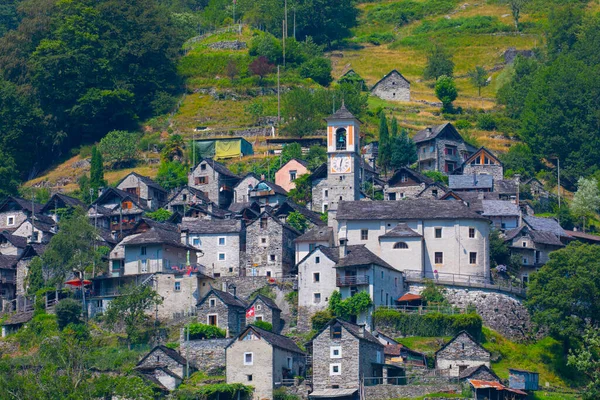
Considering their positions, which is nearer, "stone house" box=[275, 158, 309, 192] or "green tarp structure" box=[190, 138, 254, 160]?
"stone house" box=[275, 158, 309, 192]

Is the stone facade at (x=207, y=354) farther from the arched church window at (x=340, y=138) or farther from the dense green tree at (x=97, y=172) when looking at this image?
the dense green tree at (x=97, y=172)

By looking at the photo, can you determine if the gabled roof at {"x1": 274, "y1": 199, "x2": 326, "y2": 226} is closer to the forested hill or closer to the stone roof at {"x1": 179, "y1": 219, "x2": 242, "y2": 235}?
the stone roof at {"x1": 179, "y1": 219, "x2": 242, "y2": 235}

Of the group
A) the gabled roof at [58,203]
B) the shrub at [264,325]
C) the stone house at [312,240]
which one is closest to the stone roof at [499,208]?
the stone house at [312,240]

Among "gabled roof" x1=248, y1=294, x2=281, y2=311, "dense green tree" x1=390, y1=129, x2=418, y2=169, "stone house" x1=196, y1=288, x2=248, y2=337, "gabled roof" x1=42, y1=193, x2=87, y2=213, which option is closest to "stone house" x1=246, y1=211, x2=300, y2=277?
"gabled roof" x1=248, y1=294, x2=281, y2=311

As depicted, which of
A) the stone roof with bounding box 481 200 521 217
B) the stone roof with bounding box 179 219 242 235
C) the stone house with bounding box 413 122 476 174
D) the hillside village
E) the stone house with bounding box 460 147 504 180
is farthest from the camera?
the stone house with bounding box 413 122 476 174

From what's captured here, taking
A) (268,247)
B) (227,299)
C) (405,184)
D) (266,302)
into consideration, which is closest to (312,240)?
(268,247)

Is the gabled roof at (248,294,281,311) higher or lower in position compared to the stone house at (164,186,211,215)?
lower
